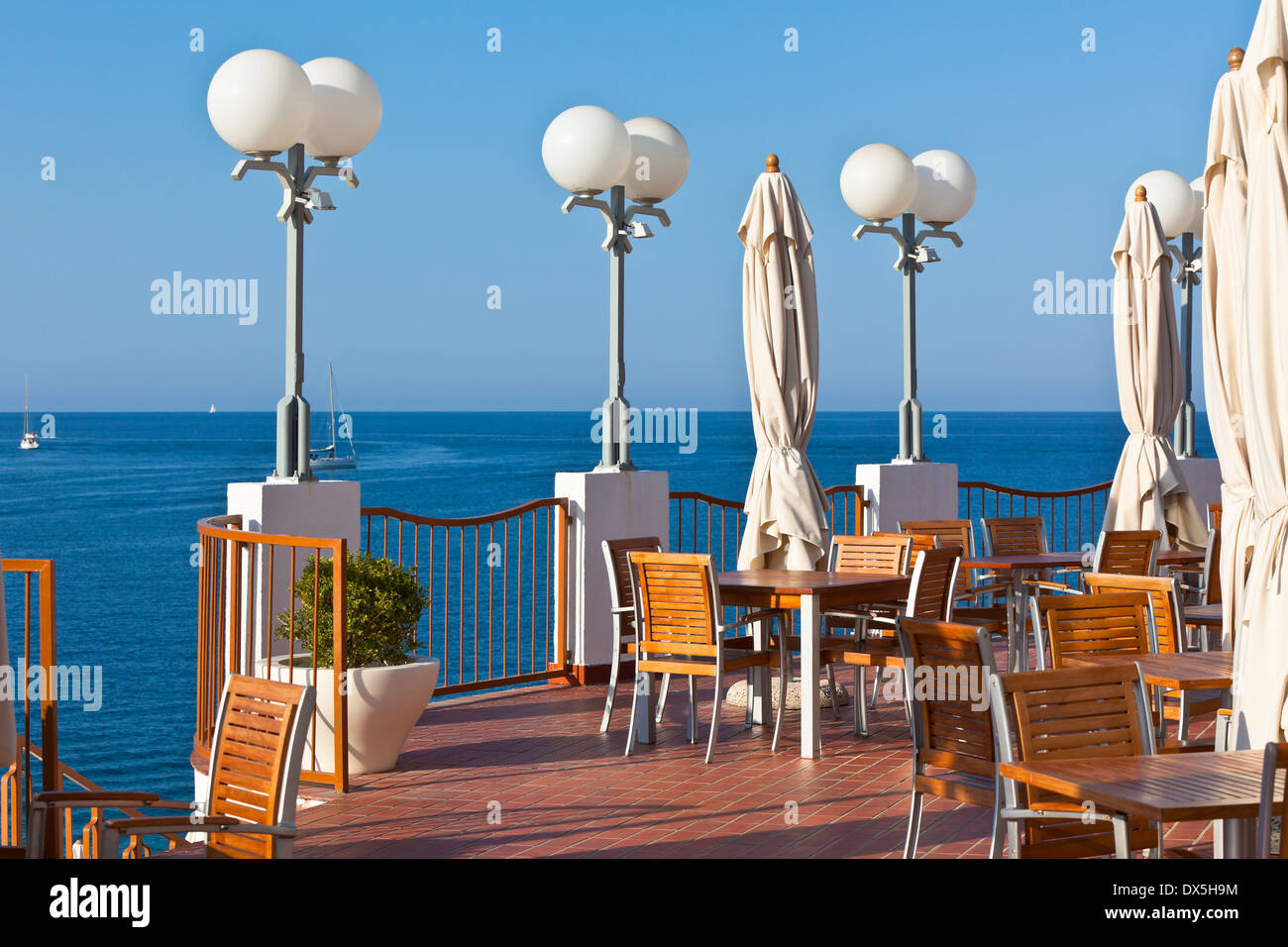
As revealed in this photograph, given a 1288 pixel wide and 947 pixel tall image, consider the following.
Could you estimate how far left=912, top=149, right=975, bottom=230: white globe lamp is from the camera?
388 inches

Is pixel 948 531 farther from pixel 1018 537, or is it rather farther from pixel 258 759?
pixel 258 759

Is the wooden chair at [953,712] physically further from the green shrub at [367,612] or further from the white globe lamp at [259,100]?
the white globe lamp at [259,100]

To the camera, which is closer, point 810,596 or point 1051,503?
point 810,596

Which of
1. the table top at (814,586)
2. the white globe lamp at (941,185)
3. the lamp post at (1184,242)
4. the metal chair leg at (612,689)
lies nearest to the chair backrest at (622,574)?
the metal chair leg at (612,689)

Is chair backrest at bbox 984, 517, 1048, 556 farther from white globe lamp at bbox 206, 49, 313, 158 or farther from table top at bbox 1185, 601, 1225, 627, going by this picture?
white globe lamp at bbox 206, 49, 313, 158

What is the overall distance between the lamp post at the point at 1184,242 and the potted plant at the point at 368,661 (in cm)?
748

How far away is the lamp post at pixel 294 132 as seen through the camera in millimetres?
6590

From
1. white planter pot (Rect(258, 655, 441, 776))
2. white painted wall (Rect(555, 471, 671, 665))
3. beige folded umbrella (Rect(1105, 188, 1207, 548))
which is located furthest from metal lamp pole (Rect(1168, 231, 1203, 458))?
white planter pot (Rect(258, 655, 441, 776))

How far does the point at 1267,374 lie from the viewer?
3.86 metres

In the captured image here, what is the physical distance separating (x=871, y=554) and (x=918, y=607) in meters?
1.42

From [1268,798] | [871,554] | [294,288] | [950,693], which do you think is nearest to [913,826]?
Answer: [950,693]

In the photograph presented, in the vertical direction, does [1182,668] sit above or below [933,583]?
below

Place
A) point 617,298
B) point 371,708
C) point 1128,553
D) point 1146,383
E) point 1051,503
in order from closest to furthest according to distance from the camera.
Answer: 1. point 371,708
2. point 1128,553
3. point 617,298
4. point 1146,383
5. point 1051,503
